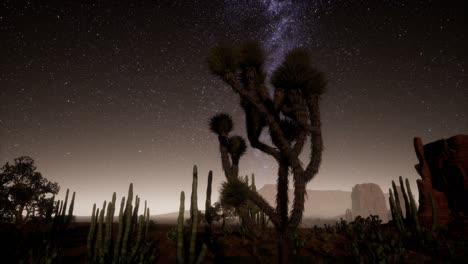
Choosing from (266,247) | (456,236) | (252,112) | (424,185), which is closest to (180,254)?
A: (266,247)

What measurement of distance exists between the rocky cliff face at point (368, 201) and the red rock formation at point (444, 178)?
132 metres

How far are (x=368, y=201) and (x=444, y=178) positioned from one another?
136423 millimetres

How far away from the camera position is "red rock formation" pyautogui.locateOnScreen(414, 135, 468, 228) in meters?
15.0

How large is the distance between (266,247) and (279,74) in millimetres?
5472

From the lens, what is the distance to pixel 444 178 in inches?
644

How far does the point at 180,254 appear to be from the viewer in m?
6.23

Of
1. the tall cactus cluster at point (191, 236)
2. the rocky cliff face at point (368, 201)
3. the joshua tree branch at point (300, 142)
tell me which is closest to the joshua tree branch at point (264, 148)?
the joshua tree branch at point (300, 142)

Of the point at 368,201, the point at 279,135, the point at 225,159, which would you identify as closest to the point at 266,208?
the point at 279,135

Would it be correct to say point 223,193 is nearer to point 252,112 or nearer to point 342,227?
point 252,112

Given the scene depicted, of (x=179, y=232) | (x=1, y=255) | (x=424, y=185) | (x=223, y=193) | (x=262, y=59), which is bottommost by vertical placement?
(x=1, y=255)

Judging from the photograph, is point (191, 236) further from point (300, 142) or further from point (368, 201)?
point (368, 201)

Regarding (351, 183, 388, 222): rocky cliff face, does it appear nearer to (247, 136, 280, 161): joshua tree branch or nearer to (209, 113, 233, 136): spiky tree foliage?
(209, 113, 233, 136): spiky tree foliage

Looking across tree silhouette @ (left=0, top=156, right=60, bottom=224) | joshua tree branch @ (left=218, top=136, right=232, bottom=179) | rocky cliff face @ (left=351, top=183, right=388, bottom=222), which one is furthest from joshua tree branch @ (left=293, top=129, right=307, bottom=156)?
rocky cliff face @ (left=351, top=183, right=388, bottom=222)

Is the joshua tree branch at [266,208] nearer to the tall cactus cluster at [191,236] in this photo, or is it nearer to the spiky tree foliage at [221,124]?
the tall cactus cluster at [191,236]
